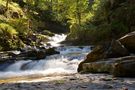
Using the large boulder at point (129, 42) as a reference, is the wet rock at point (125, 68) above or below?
below

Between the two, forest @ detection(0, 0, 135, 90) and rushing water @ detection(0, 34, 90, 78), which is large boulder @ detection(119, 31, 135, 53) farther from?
rushing water @ detection(0, 34, 90, 78)

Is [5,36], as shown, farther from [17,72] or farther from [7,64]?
[17,72]

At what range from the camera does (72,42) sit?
4334 centimetres

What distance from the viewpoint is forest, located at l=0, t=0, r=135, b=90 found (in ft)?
54.6

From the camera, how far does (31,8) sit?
A: 59.6 m

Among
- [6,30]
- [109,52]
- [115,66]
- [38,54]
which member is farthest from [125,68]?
[6,30]

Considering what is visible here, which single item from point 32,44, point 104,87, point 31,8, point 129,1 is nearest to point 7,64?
point 32,44

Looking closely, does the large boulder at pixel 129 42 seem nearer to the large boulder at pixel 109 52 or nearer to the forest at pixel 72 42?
the forest at pixel 72 42

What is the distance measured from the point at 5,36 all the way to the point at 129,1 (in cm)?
1521

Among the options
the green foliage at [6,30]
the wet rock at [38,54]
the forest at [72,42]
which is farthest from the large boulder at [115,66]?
the green foliage at [6,30]

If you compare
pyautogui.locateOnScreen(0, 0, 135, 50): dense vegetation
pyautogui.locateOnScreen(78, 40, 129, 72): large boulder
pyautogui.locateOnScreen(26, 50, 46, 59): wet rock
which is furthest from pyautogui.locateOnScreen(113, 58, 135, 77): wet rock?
pyautogui.locateOnScreen(0, 0, 135, 50): dense vegetation

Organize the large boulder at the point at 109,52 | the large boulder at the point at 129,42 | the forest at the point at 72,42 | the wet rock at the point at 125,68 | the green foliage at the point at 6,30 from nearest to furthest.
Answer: the wet rock at the point at 125,68, the forest at the point at 72,42, the large boulder at the point at 129,42, the large boulder at the point at 109,52, the green foliage at the point at 6,30

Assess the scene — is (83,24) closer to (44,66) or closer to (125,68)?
(44,66)

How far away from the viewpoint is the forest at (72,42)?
16.6 m
